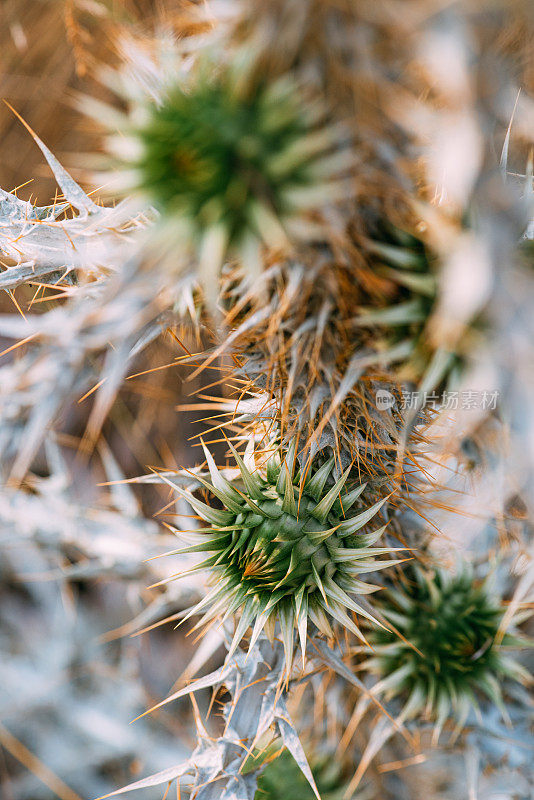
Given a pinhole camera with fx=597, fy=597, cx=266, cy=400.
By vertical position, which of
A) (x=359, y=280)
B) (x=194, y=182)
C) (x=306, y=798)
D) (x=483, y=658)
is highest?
(x=194, y=182)

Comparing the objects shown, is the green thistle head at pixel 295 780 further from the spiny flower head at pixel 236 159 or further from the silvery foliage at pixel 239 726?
the spiny flower head at pixel 236 159

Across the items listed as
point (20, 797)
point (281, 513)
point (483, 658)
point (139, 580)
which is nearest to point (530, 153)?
point (281, 513)

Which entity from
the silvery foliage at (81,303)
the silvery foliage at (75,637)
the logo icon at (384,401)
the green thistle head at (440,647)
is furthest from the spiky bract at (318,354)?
the silvery foliage at (75,637)

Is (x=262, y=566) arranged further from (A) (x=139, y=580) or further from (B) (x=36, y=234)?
(A) (x=139, y=580)

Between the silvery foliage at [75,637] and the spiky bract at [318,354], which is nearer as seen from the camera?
the spiky bract at [318,354]

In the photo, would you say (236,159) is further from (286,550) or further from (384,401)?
(286,550)

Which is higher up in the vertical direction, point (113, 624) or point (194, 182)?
point (194, 182)

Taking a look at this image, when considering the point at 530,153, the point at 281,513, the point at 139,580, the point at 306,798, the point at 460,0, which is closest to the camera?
the point at 460,0
